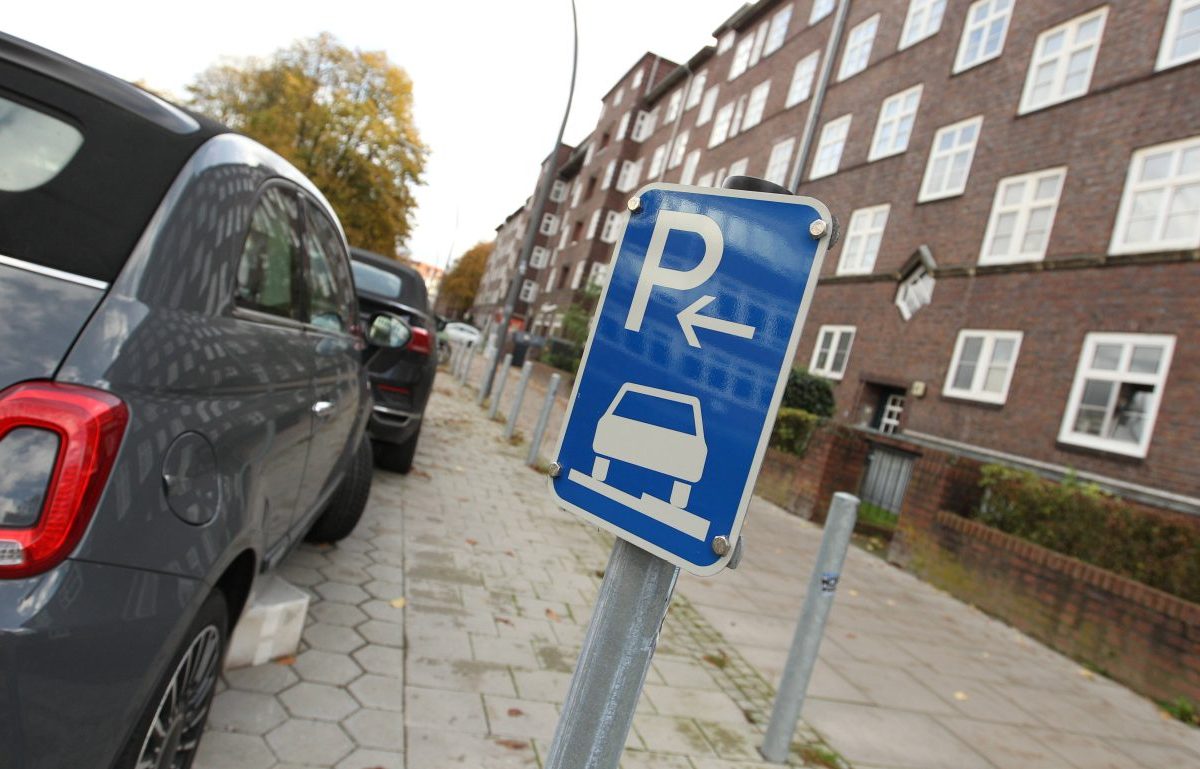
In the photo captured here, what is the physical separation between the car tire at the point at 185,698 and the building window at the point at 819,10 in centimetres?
2707

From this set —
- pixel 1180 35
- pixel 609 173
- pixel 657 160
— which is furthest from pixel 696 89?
pixel 1180 35

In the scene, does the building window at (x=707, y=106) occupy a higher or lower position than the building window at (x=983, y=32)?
higher

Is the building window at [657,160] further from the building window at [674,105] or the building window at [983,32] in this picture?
the building window at [983,32]

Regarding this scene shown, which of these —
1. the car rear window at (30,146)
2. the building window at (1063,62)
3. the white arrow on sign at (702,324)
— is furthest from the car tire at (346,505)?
the building window at (1063,62)

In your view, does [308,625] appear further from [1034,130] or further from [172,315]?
[1034,130]

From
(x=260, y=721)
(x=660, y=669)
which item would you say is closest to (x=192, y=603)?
(x=260, y=721)

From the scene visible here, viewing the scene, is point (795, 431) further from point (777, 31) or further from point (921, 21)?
point (777, 31)

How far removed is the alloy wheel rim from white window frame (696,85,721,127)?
34040 millimetres

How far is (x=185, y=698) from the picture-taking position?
1.93 m

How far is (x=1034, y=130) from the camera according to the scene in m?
14.9

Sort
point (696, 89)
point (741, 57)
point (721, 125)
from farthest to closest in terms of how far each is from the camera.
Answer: point (696, 89) → point (721, 125) → point (741, 57)

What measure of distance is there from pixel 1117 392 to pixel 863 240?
8.10m

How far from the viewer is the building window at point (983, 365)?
14047 millimetres

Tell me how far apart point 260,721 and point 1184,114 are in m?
15.2
